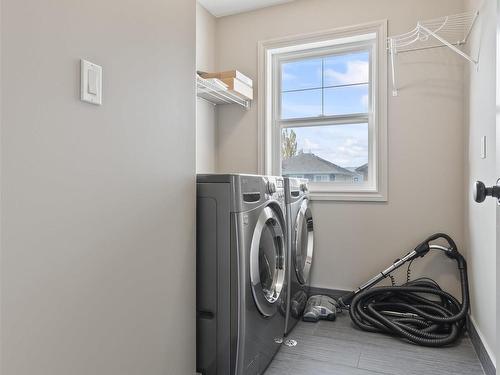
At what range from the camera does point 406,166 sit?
2.49 m

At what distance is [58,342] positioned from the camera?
837 millimetres

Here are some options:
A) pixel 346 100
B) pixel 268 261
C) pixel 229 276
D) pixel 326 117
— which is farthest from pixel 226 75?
pixel 229 276

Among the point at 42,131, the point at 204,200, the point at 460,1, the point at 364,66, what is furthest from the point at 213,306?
the point at 460,1

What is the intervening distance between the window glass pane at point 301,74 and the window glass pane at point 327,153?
1.24 feet

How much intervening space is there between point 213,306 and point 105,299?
0.54 metres

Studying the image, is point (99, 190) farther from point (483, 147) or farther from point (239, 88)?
point (239, 88)

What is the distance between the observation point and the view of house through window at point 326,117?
279 centimetres

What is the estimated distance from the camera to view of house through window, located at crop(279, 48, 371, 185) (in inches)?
110

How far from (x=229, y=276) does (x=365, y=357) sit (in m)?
0.99

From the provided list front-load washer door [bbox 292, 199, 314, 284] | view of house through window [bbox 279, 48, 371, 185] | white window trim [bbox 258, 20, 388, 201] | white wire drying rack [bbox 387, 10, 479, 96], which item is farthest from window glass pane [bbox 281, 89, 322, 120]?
front-load washer door [bbox 292, 199, 314, 284]

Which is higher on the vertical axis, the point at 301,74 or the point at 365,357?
the point at 301,74

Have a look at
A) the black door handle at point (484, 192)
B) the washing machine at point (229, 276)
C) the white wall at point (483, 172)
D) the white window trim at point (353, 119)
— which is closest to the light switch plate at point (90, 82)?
the washing machine at point (229, 276)

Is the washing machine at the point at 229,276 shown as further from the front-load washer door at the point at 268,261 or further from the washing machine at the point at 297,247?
the washing machine at the point at 297,247

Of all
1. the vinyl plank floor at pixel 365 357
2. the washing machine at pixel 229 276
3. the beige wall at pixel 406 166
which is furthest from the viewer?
the beige wall at pixel 406 166
